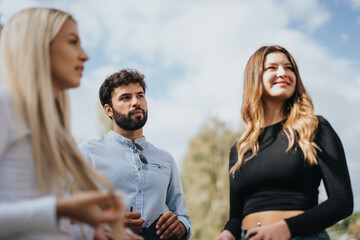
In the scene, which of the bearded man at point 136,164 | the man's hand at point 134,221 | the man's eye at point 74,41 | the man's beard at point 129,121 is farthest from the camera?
the man's beard at point 129,121

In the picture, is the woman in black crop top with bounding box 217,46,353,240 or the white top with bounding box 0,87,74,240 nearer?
the white top with bounding box 0,87,74,240

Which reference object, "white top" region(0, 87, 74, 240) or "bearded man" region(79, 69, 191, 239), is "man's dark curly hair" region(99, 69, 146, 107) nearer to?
"bearded man" region(79, 69, 191, 239)

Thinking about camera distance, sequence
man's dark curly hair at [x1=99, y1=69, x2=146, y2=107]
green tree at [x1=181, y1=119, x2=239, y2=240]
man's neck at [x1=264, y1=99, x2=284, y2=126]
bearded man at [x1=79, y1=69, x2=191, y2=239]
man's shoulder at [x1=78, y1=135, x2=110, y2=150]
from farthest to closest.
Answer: green tree at [x1=181, y1=119, x2=239, y2=240] < man's dark curly hair at [x1=99, y1=69, x2=146, y2=107] < man's shoulder at [x1=78, y1=135, x2=110, y2=150] < bearded man at [x1=79, y1=69, x2=191, y2=239] < man's neck at [x1=264, y1=99, x2=284, y2=126]

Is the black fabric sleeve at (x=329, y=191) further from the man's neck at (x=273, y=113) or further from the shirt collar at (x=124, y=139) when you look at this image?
the shirt collar at (x=124, y=139)

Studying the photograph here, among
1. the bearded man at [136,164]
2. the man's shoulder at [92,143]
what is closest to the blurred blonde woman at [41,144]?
the bearded man at [136,164]

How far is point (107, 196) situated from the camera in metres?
1.38

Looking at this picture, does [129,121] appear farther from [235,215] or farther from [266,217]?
[266,217]

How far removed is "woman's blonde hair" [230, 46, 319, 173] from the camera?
2369 millimetres

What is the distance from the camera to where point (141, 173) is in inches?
138

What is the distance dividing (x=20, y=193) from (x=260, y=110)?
162 cm

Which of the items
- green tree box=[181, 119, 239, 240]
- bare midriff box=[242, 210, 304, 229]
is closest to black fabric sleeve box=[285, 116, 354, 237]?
bare midriff box=[242, 210, 304, 229]

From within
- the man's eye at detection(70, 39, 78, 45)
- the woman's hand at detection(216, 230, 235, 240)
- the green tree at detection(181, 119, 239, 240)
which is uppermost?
the man's eye at detection(70, 39, 78, 45)

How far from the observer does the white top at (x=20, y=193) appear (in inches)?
52.2

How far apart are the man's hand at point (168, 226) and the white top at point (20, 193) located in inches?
70.2
